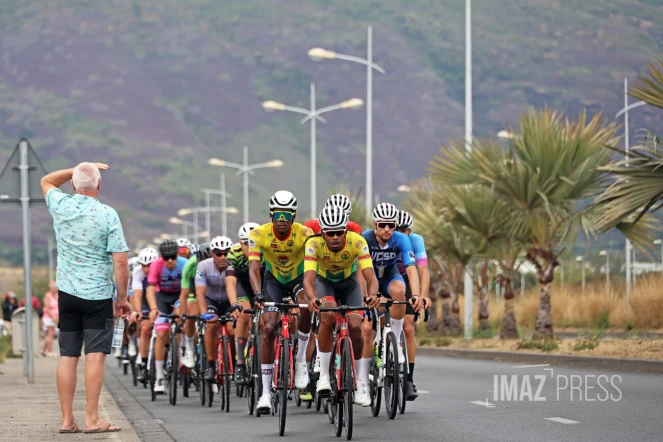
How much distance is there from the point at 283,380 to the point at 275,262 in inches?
61.6

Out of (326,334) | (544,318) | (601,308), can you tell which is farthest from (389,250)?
(601,308)

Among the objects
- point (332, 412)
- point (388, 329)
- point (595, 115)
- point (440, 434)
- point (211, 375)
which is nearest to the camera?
point (440, 434)

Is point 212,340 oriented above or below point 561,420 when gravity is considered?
above

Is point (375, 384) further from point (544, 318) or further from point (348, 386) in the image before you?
point (544, 318)

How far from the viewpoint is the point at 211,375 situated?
15484mm

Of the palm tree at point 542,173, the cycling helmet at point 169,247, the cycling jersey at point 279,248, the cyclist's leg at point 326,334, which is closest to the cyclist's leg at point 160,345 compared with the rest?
the cycling helmet at point 169,247

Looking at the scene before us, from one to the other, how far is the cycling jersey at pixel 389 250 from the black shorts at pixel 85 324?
11.3ft

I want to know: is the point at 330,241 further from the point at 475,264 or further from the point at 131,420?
the point at 475,264

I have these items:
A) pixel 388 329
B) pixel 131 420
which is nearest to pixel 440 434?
pixel 388 329

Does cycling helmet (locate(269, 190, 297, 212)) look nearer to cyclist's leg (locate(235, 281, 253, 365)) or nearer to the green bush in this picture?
cyclist's leg (locate(235, 281, 253, 365))

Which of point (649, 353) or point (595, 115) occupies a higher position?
point (595, 115)

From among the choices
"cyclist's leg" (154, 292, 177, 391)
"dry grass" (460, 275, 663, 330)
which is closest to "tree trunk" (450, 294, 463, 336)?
"dry grass" (460, 275, 663, 330)

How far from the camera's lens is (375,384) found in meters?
12.8

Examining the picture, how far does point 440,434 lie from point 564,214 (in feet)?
45.4
